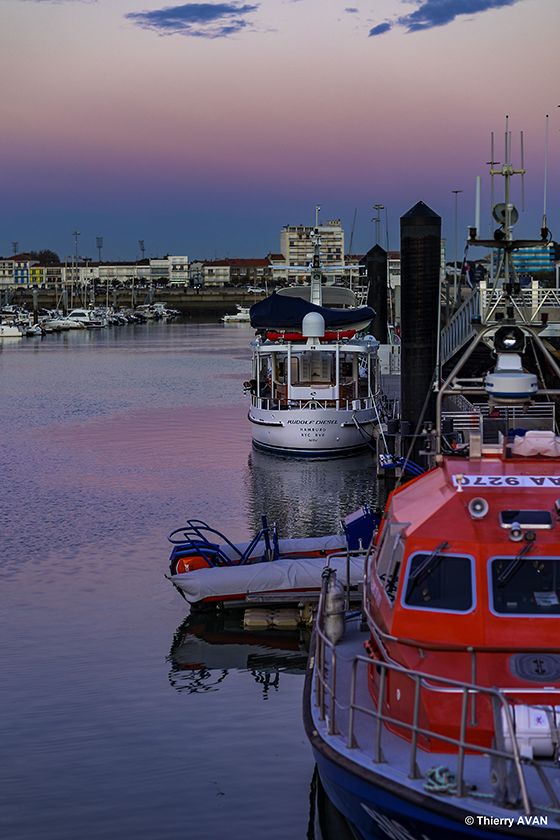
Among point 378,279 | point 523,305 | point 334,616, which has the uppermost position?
point 378,279

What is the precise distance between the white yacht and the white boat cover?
15719 mm

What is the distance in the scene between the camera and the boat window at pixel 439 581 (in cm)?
848

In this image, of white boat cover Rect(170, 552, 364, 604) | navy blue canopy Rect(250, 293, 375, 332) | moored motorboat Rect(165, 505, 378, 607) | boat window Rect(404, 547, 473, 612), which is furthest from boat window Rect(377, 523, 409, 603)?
navy blue canopy Rect(250, 293, 375, 332)

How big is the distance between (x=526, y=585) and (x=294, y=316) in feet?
92.2

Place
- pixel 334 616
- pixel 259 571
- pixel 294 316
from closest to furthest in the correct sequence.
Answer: pixel 334 616, pixel 259 571, pixel 294 316

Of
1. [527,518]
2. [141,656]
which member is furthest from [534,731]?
[141,656]

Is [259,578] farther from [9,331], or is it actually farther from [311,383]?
[9,331]

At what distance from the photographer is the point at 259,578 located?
1602 cm

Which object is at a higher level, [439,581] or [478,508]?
[478,508]

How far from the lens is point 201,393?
5500 cm

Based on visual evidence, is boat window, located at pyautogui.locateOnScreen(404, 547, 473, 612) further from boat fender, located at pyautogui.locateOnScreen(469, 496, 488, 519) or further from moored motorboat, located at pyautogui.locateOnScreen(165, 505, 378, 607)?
moored motorboat, located at pyautogui.locateOnScreen(165, 505, 378, 607)

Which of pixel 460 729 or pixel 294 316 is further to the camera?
pixel 294 316

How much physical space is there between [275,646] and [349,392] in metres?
19.5

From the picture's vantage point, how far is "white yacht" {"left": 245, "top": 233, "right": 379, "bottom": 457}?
32.1m
